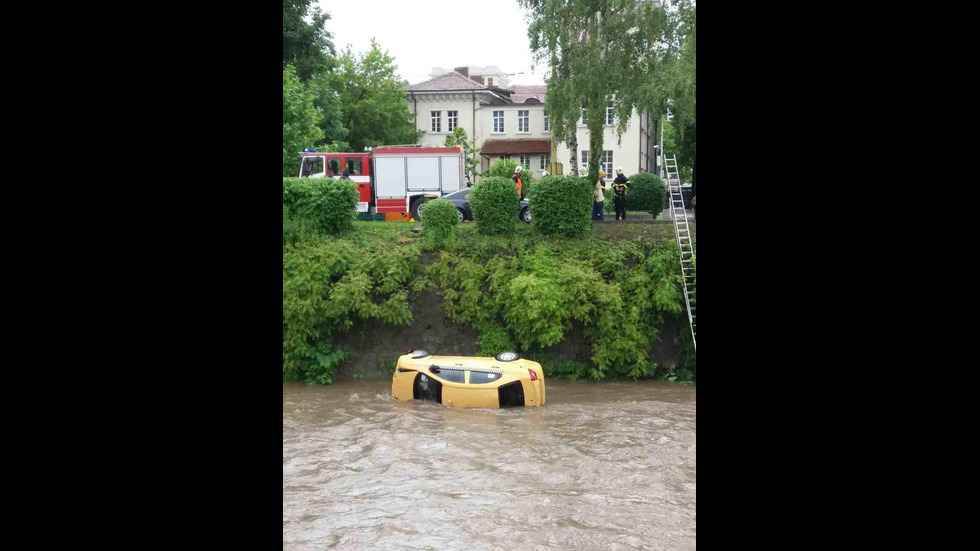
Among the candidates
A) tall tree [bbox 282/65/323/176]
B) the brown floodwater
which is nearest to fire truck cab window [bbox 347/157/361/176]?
tall tree [bbox 282/65/323/176]

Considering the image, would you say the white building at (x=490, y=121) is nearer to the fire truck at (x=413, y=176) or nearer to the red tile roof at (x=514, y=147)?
the red tile roof at (x=514, y=147)

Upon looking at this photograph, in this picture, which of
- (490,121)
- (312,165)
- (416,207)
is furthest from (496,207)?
(490,121)

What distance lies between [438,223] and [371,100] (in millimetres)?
30155

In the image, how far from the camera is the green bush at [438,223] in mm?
22000

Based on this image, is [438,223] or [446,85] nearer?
[438,223]

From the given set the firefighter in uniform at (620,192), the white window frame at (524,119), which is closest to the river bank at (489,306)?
the firefighter in uniform at (620,192)

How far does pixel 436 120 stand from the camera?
55.6 m

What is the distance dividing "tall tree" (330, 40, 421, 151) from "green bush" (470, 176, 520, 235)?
2776 cm

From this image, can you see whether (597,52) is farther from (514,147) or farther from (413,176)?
(514,147)

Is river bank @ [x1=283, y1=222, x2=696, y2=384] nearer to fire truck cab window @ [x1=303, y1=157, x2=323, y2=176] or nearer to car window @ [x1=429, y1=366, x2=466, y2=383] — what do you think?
car window @ [x1=429, y1=366, x2=466, y2=383]

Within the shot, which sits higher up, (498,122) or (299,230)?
(498,122)
